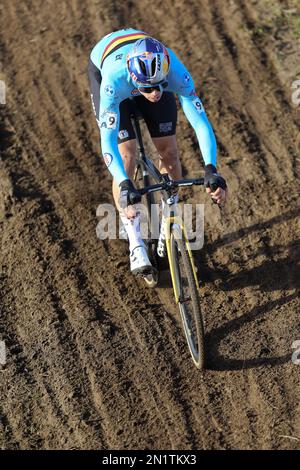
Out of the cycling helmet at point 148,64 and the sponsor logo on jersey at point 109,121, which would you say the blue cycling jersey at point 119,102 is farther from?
the cycling helmet at point 148,64

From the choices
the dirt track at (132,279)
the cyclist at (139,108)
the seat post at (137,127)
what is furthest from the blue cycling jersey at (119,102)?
the dirt track at (132,279)

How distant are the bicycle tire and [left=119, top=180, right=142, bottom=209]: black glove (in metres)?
0.50

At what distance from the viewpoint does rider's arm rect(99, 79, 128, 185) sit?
6.79 meters

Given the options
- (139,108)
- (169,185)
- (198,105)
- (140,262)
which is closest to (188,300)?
(140,262)

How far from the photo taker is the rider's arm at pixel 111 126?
6.79 meters

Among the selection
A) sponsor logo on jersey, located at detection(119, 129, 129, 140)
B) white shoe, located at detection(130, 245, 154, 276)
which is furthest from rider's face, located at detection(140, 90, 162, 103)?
white shoe, located at detection(130, 245, 154, 276)

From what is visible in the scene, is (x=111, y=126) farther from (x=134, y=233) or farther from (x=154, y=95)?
(x=134, y=233)

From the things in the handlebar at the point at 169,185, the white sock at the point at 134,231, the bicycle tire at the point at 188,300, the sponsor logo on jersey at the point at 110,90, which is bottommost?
the bicycle tire at the point at 188,300

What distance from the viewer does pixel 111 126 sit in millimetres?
6879

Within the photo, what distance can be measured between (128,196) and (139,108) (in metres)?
1.29

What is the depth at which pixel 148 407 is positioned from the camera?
6.52 m

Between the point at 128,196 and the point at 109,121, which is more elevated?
the point at 109,121
